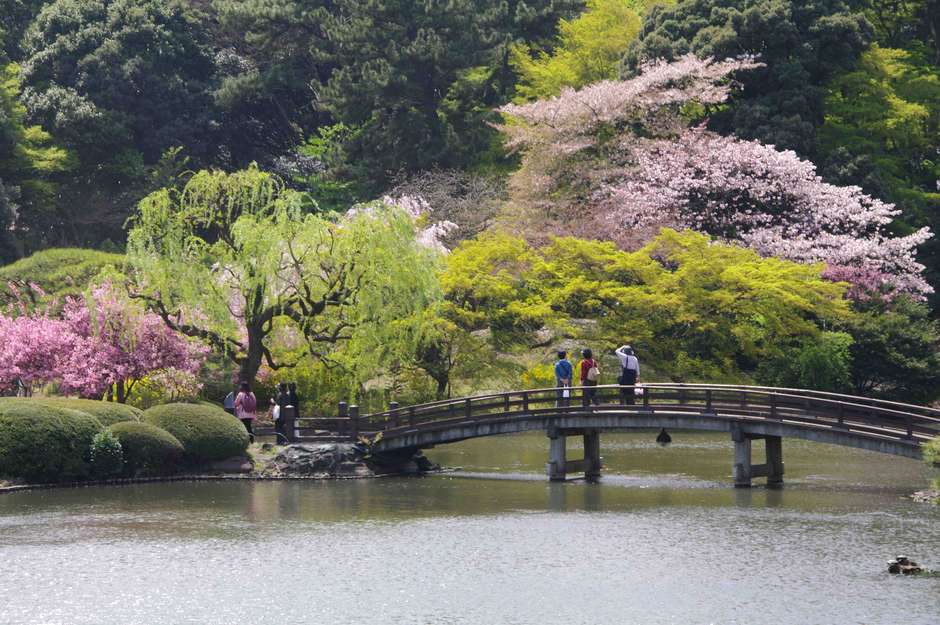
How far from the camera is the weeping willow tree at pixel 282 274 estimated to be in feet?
144

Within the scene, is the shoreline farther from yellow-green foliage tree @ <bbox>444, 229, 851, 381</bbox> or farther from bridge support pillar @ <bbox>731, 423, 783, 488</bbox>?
yellow-green foliage tree @ <bbox>444, 229, 851, 381</bbox>

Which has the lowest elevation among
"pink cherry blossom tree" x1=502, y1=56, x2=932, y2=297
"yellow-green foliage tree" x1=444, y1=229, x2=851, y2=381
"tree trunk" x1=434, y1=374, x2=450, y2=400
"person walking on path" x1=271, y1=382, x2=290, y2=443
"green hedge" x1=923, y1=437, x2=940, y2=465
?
"green hedge" x1=923, y1=437, x2=940, y2=465

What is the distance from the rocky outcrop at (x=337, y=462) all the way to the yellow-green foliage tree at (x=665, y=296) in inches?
422

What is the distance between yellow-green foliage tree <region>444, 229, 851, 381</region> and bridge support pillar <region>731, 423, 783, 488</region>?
14.0 m

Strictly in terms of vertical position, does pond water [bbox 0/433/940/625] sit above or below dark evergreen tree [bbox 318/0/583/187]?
below

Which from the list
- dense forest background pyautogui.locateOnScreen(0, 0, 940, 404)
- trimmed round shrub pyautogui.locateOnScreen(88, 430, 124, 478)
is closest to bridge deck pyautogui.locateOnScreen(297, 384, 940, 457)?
trimmed round shrub pyautogui.locateOnScreen(88, 430, 124, 478)

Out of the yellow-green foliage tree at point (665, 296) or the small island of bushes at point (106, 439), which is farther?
the yellow-green foliage tree at point (665, 296)

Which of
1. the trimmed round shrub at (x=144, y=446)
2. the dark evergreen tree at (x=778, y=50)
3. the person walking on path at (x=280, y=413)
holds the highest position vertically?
the dark evergreen tree at (x=778, y=50)

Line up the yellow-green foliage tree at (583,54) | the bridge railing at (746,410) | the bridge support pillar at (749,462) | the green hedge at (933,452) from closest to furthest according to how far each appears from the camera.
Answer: the green hedge at (933,452)
the bridge railing at (746,410)
the bridge support pillar at (749,462)
the yellow-green foliage tree at (583,54)

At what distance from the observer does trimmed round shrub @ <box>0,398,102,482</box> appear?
37.3m

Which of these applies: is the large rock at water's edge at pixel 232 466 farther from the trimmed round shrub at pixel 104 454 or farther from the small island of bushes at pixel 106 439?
the trimmed round shrub at pixel 104 454

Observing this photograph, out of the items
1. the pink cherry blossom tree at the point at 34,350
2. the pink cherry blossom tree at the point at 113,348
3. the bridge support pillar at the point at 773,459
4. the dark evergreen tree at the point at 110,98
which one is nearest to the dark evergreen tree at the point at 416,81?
the dark evergreen tree at the point at 110,98

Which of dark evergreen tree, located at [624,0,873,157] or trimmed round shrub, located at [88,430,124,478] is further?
dark evergreen tree, located at [624,0,873,157]

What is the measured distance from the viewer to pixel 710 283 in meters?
53.2
